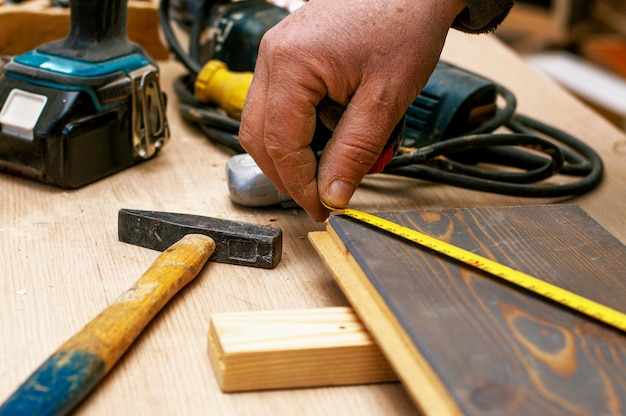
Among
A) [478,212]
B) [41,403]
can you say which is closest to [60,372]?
[41,403]

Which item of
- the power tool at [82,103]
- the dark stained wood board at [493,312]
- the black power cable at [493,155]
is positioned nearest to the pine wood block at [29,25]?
the black power cable at [493,155]

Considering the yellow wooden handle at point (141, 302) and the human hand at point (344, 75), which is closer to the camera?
the yellow wooden handle at point (141, 302)

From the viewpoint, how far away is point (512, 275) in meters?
0.71

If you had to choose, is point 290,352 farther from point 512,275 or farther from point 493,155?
point 493,155

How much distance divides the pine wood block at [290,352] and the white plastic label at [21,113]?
0.48m

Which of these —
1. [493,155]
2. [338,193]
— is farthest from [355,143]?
[493,155]

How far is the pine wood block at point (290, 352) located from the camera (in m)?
0.64

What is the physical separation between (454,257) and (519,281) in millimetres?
72

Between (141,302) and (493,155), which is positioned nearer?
(141,302)

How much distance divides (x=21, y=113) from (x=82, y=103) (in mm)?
88

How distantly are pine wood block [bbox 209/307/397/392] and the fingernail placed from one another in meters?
0.18

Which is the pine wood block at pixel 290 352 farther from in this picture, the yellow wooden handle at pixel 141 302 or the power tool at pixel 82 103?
the power tool at pixel 82 103

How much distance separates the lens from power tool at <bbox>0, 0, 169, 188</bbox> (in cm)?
98

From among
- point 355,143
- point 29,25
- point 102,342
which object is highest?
point 355,143
